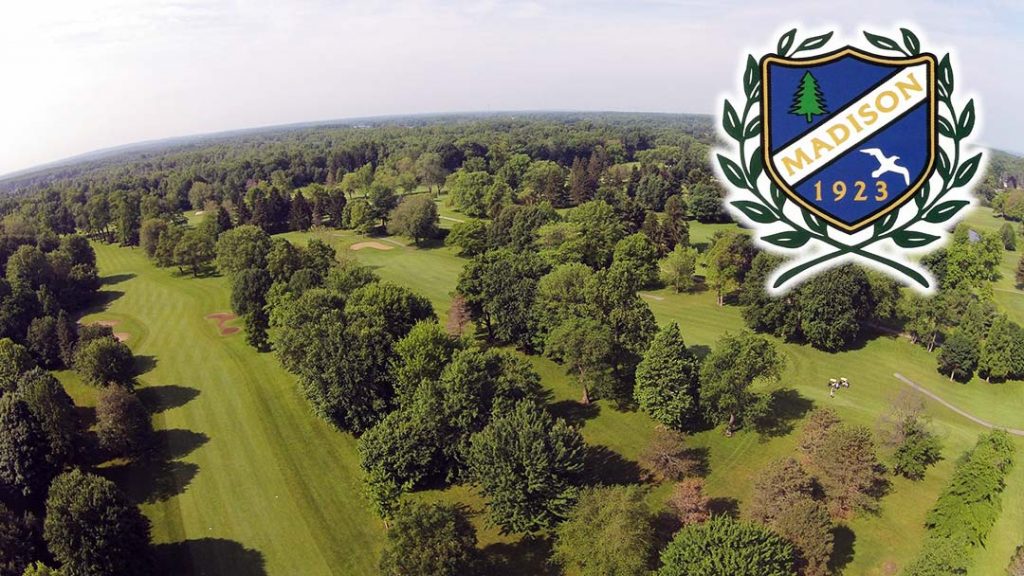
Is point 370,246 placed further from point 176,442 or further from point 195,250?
point 176,442

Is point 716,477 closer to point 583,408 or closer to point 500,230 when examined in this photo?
point 583,408

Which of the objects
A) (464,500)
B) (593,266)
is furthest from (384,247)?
(464,500)

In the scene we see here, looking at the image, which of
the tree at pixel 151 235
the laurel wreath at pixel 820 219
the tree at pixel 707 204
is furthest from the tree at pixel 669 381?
the tree at pixel 151 235

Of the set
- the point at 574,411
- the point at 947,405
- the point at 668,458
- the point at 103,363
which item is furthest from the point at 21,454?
the point at 947,405

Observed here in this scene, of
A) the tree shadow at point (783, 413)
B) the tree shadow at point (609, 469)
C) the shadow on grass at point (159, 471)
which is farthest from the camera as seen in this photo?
the tree shadow at point (783, 413)

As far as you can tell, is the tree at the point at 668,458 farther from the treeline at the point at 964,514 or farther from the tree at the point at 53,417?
the tree at the point at 53,417

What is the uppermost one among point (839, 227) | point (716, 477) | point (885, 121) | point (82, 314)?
point (885, 121)

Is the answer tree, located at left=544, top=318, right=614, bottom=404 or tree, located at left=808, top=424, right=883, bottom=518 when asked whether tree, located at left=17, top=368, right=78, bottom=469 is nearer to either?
tree, located at left=544, top=318, right=614, bottom=404

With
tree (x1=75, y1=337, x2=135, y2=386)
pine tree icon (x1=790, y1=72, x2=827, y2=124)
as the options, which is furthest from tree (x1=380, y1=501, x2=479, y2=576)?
tree (x1=75, y1=337, x2=135, y2=386)
